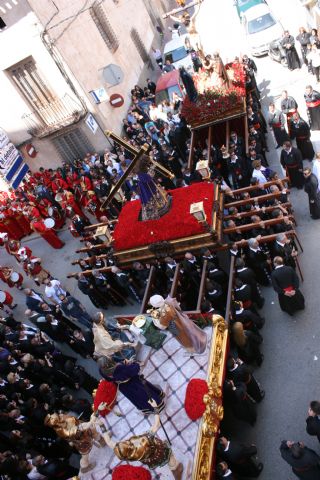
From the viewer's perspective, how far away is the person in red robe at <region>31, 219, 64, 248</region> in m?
15.2

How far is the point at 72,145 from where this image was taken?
18.0 metres

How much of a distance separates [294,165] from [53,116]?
1017 centimetres

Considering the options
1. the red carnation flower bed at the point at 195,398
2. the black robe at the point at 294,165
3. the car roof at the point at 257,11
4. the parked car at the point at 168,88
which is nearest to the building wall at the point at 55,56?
the parked car at the point at 168,88

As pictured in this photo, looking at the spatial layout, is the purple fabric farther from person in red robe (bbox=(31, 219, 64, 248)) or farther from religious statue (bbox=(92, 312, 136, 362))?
person in red robe (bbox=(31, 219, 64, 248))

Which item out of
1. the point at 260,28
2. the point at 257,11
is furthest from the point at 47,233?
the point at 257,11

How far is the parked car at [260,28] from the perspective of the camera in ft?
64.4

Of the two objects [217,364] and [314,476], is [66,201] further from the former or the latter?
[314,476]

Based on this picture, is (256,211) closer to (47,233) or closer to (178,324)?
(178,324)

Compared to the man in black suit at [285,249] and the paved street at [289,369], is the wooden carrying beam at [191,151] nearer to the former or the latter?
the paved street at [289,369]

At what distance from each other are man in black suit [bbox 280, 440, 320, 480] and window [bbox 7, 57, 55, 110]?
15.2m

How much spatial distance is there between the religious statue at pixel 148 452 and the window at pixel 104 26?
18252mm

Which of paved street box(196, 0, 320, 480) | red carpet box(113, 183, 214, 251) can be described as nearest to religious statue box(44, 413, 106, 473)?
paved street box(196, 0, 320, 480)

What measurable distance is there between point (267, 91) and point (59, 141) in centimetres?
894

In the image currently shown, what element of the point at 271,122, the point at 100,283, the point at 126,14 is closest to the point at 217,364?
the point at 100,283
